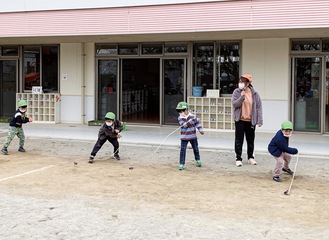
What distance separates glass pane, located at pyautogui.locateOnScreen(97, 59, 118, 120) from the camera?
16.1 m

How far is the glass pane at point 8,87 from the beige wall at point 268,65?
912cm

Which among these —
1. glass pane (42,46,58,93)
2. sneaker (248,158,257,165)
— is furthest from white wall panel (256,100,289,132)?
glass pane (42,46,58,93)

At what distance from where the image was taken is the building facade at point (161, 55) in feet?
39.8

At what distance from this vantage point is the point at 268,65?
1388cm

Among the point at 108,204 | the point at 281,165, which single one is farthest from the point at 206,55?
the point at 108,204

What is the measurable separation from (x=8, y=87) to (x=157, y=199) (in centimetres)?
1298

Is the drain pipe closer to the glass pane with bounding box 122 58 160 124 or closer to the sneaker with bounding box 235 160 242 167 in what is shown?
the glass pane with bounding box 122 58 160 124

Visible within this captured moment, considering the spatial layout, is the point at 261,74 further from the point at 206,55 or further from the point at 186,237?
the point at 186,237

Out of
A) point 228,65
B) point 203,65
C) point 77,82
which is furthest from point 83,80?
point 228,65

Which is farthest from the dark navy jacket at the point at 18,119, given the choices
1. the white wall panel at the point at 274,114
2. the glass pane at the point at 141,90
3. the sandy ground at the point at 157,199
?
the white wall panel at the point at 274,114

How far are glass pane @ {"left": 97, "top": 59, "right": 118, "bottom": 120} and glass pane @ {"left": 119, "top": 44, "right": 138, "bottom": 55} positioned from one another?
503mm

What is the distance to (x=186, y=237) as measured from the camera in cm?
487

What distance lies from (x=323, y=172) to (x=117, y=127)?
426cm

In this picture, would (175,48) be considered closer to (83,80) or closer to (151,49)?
(151,49)
